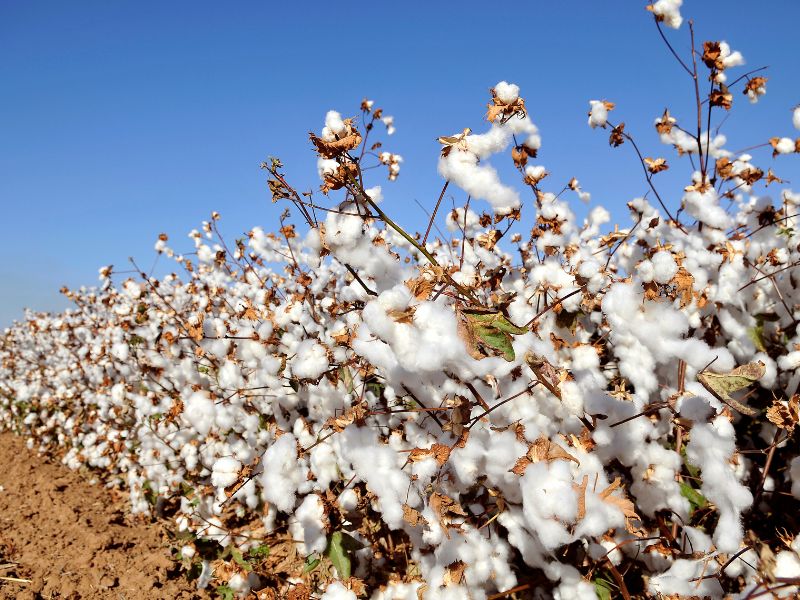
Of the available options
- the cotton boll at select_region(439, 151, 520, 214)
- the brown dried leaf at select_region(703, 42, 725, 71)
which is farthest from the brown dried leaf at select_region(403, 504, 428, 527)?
the brown dried leaf at select_region(703, 42, 725, 71)

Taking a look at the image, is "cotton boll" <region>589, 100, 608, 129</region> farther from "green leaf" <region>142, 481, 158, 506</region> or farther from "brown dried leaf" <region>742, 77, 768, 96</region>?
"green leaf" <region>142, 481, 158, 506</region>

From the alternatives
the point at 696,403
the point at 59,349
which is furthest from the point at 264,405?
the point at 59,349

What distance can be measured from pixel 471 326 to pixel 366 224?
20.6 inches

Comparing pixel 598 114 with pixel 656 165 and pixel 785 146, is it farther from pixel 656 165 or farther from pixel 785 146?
pixel 785 146

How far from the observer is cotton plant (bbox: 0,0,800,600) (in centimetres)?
129

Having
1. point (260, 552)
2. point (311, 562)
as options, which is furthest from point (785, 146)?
point (260, 552)

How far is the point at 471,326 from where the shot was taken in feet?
3.65

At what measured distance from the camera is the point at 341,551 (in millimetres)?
1955

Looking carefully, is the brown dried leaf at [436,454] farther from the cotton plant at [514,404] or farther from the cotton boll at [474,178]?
the cotton boll at [474,178]

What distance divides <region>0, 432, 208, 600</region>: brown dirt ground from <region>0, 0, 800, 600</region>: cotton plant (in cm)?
35

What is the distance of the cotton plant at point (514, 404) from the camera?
1295 millimetres

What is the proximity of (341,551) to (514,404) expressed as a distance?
919 millimetres

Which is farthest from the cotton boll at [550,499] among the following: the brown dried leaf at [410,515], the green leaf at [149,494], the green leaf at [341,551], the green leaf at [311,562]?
the green leaf at [149,494]

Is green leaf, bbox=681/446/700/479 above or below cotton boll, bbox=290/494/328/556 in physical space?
below
